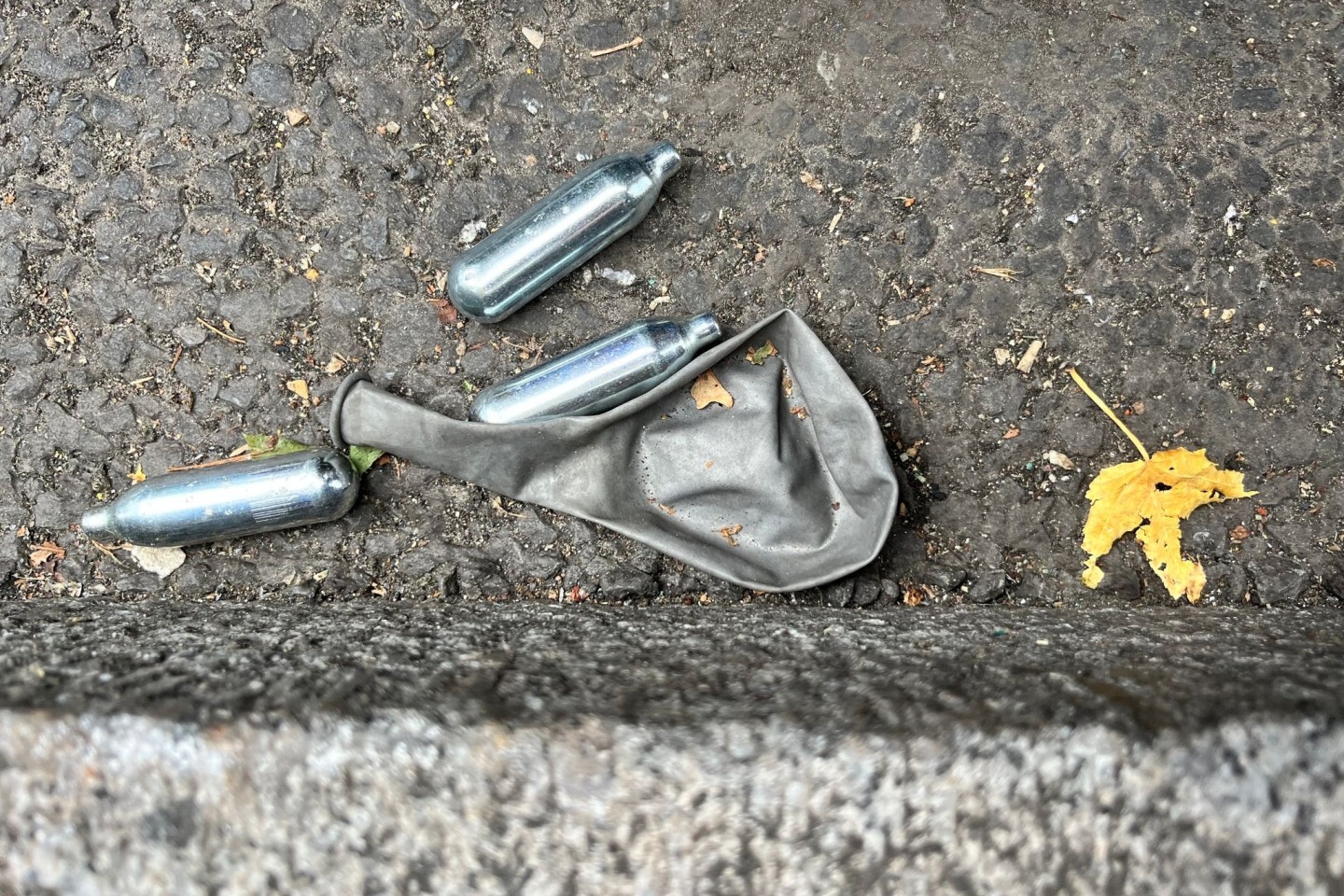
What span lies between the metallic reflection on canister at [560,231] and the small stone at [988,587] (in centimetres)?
109

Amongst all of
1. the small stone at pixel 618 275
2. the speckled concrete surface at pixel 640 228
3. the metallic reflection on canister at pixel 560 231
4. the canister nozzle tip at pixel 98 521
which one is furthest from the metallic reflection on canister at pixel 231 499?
the small stone at pixel 618 275

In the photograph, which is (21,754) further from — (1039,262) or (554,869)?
(1039,262)

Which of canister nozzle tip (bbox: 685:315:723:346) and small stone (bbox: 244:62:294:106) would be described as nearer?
canister nozzle tip (bbox: 685:315:723:346)

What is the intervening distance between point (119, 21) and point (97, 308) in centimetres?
65

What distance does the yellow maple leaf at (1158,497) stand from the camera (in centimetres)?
210

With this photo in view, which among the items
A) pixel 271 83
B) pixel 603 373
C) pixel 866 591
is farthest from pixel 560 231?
pixel 866 591

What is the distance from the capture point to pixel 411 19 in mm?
2166

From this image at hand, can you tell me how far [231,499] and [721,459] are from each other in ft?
3.43

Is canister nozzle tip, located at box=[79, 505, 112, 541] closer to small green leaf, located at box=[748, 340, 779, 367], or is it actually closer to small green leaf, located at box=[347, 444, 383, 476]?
small green leaf, located at box=[347, 444, 383, 476]

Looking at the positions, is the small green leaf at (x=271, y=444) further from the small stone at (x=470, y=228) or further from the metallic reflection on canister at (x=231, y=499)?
the small stone at (x=470, y=228)

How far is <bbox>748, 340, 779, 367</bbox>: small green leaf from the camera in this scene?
212 centimetres

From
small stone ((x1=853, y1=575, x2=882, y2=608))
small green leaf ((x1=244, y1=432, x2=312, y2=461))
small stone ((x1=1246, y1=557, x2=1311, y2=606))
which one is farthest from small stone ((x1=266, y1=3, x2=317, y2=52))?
small stone ((x1=1246, y1=557, x2=1311, y2=606))

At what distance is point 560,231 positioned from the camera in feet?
6.70

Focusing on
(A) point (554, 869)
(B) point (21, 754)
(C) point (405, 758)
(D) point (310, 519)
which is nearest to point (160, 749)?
(B) point (21, 754)
